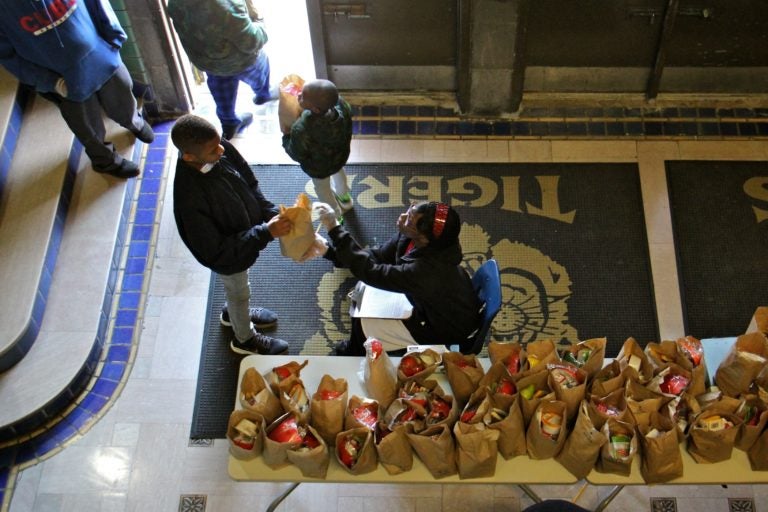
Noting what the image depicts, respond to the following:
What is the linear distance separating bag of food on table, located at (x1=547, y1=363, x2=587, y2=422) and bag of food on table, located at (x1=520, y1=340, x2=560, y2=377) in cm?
3

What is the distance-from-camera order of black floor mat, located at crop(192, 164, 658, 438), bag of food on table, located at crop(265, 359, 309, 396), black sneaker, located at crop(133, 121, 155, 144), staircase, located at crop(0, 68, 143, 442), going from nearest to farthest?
bag of food on table, located at crop(265, 359, 309, 396)
staircase, located at crop(0, 68, 143, 442)
black floor mat, located at crop(192, 164, 658, 438)
black sneaker, located at crop(133, 121, 155, 144)

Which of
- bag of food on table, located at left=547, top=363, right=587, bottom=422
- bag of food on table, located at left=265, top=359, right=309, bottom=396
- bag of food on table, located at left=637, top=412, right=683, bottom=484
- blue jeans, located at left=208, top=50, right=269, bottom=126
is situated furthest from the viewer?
blue jeans, located at left=208, top=50, right=269, bottom=126

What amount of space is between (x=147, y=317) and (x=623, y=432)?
2930 mm

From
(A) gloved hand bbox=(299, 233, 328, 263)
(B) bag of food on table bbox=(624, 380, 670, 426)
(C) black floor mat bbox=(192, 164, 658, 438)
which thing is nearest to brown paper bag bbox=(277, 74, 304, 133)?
(A) gloved hand bbox=(299, 233, 328, 263)

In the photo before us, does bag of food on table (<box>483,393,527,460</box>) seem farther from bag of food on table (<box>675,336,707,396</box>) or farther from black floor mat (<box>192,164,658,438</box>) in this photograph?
black floor mat (<box>192,164,658,438</box>)

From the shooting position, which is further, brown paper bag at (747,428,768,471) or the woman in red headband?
the woman in red headband

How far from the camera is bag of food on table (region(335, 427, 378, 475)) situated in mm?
2934

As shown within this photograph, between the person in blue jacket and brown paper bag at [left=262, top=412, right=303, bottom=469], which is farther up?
the person in blue jacket

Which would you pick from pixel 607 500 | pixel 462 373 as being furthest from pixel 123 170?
pixel 607 500

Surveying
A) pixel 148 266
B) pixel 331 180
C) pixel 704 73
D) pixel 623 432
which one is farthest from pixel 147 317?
pixel 704 73

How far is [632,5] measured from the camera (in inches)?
191

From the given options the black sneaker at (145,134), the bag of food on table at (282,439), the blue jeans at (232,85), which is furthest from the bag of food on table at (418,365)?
the black sneaker at (145,134)

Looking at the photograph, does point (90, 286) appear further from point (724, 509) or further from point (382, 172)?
point (724, 509)

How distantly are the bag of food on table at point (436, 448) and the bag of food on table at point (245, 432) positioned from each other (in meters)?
0.61
